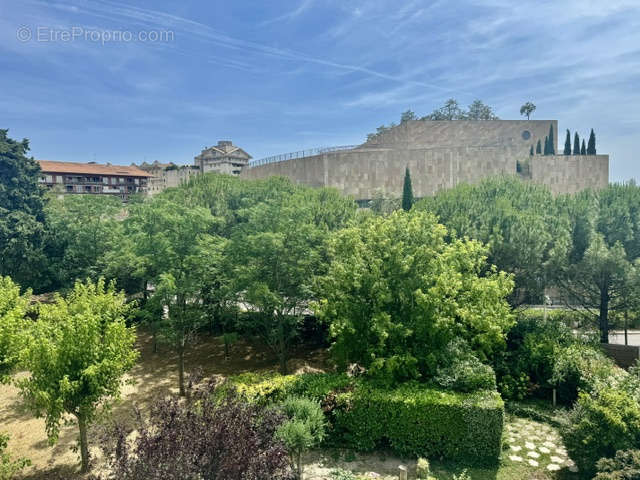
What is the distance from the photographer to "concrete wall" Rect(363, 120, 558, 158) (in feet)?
185

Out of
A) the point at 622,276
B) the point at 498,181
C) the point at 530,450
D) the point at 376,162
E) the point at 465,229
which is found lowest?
the point at 530,450

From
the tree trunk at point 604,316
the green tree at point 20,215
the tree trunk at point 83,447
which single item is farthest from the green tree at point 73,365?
the tree trunk at point 604,316

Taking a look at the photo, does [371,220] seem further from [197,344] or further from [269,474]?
[197,344]

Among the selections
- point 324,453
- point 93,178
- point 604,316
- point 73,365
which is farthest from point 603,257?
point 93,178

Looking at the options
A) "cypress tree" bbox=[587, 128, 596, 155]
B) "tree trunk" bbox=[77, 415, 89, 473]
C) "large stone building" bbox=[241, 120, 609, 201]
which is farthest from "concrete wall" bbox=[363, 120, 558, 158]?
"tree trunk" bbox=[77, 415, 89, 473]

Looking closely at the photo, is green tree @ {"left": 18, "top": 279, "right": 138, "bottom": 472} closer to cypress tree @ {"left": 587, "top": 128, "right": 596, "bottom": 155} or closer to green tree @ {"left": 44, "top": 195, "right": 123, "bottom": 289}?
green tree @ {"left": 44, "top": 195, "right": 123, "bottom": 289}

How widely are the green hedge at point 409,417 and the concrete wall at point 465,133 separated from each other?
47.7m

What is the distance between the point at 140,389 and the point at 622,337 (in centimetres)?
2544

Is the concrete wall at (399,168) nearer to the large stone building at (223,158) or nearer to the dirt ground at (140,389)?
the dirt ground at (140,389)

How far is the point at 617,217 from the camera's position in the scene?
19.1 m

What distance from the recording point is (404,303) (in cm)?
1294

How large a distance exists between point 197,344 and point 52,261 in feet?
37.8

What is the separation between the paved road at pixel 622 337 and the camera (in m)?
22.1

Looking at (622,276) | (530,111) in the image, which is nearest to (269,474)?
(622,276)
